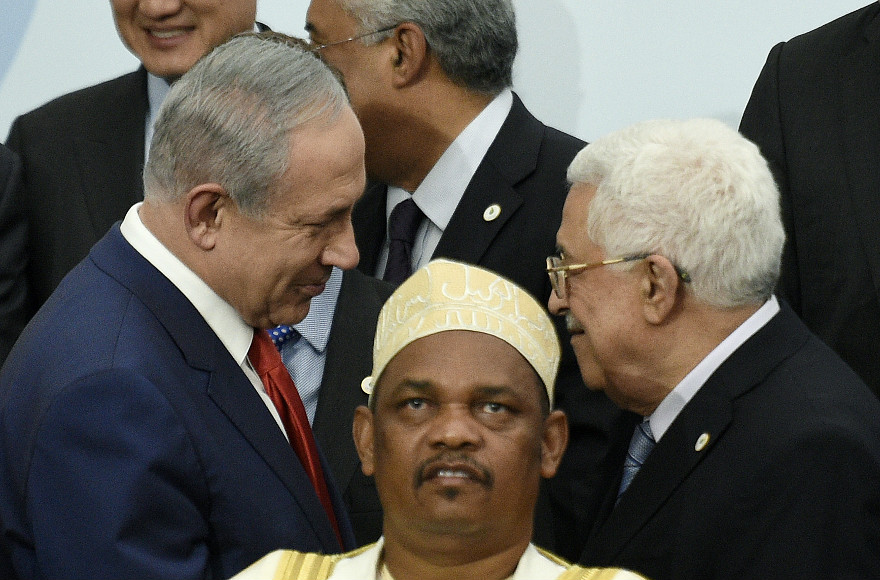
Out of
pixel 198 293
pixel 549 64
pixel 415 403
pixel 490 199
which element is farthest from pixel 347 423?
pixel 549 64

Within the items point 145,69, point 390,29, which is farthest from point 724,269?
point 145,69

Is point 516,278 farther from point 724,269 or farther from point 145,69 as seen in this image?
point 145,69

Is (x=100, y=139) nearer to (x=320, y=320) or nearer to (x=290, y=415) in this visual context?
(x=320, y=320)

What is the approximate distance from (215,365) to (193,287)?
0.40ft

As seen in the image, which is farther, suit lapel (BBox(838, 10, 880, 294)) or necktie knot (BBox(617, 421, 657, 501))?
suit lapel (BBox(838, 10, 880, 294))

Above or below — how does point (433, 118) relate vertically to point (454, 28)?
below

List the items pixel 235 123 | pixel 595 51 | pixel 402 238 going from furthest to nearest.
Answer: pixel 595 51, pixel 402 238, pixel 235 123

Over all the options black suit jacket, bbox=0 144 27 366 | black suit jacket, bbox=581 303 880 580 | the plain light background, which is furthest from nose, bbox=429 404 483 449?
the plain light background

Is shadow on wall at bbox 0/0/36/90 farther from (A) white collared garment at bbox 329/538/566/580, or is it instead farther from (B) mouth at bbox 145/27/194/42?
(A) white collared garment at bbox 329/538/566/580

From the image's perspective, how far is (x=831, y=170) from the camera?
2984 mm

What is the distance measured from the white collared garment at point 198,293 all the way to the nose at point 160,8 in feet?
3.55

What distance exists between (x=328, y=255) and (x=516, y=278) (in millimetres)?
858

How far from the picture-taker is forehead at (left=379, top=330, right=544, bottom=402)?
1.84 metres

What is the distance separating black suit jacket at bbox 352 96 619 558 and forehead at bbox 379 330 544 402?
0.89m
